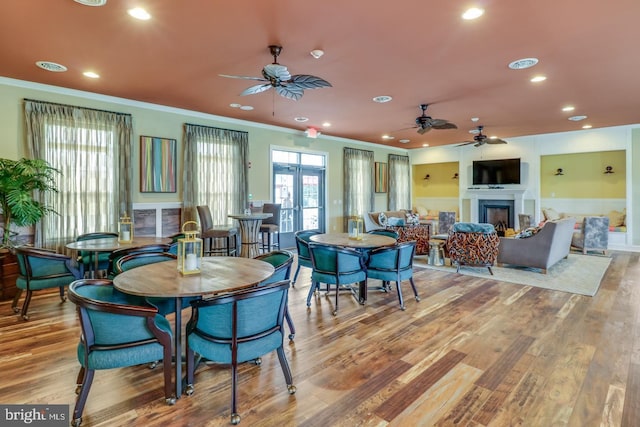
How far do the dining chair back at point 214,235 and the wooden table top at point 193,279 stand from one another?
3.07 m

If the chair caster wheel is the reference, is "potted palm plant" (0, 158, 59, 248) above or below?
above

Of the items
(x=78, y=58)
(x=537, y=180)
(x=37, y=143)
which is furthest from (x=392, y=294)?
(x=537, y=180)

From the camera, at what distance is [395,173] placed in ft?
36.7

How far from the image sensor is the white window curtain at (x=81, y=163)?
4.88 metres

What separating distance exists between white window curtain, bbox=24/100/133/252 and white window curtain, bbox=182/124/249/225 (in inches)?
40.5

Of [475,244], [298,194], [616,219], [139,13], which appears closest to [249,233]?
[298,194]

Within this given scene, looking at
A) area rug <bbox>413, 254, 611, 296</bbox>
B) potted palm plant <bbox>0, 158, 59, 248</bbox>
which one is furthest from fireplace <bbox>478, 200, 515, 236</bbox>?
potted palm plant <bbox>0, 158, 59, 248</bbox>

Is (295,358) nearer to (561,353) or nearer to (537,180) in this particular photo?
(561,353)

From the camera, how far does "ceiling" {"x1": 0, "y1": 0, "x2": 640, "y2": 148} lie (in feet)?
9.49

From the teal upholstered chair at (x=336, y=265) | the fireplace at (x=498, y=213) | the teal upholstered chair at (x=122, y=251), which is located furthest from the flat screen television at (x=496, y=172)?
the teal upholstered chair at (x=122, y=251)

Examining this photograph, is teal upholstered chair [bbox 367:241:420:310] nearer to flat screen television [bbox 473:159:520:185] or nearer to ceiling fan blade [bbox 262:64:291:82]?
ceiling fan blade [bbox 262:64:291:82]

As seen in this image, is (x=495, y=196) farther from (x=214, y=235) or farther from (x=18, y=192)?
(x=18, y=192)

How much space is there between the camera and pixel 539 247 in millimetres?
5652

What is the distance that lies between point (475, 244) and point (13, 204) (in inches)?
262
